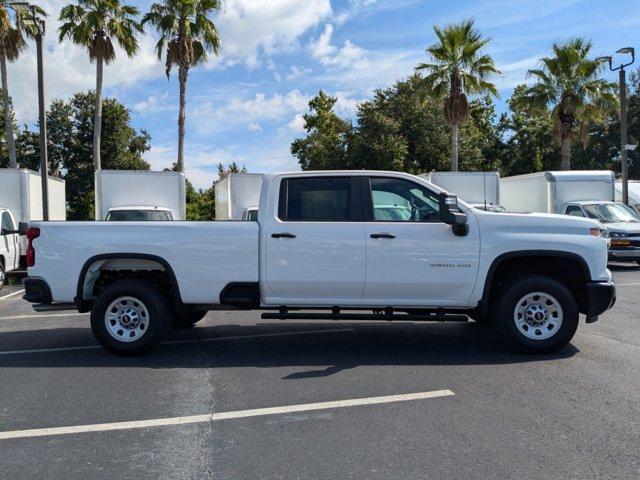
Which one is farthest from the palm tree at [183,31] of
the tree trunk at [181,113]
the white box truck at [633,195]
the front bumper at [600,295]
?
the front bumper at [600,295]

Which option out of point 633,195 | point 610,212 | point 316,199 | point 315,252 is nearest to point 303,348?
point 315,252

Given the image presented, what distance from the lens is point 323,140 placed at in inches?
1554

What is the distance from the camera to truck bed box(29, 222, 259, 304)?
6746 millimetres

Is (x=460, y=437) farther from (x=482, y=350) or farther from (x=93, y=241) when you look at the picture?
(x=93, y=241)

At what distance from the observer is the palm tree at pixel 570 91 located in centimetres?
2592

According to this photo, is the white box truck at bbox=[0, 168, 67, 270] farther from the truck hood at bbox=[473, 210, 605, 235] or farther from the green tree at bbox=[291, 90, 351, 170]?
the green tree at bbox=[291, 90, 351, 170]

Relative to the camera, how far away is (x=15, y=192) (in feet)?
51.3

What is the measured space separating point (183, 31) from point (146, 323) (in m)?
21.9

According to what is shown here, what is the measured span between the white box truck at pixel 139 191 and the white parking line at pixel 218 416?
12214 mm

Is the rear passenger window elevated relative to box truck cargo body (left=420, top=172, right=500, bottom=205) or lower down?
lower down

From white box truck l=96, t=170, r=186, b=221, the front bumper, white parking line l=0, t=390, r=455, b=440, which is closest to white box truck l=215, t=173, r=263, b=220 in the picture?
white box truck l=96, t=170, r=186, b=221

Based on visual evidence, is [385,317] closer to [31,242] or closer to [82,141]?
[31,242]

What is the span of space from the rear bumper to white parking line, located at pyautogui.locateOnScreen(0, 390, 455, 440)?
8.04ft

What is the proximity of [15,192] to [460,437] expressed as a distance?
14400 millimetres
